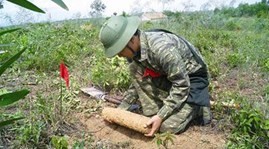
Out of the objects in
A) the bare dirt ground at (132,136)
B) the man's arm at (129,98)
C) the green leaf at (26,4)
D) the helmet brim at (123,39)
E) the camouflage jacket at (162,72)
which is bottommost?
the bare dirt ground at (132,136)

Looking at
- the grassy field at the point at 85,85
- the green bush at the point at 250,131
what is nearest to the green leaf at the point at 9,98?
the grassy field at the point at 85,85

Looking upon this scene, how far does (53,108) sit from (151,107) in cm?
89

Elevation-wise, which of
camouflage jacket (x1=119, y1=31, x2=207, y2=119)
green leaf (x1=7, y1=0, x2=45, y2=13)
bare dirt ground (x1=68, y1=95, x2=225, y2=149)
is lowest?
bare dirt ground (x1=68, y1=95, x2=225, y2=149)

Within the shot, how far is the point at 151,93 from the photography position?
338 cm

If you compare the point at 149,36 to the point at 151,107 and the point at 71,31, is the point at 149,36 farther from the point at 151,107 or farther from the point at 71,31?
the point at 71,31

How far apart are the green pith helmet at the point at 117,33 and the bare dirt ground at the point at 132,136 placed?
71 cm

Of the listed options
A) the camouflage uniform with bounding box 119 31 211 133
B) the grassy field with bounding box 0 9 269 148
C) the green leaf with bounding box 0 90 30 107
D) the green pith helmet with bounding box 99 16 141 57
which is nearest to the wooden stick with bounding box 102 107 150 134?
the camouflage uniform with bounding box 119 31 211 133

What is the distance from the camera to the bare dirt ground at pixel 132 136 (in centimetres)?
296

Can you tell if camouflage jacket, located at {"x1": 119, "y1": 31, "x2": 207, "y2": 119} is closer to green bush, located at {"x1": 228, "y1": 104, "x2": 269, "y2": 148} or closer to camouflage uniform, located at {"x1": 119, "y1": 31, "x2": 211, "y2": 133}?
camouflage uniform, located at {"x1": 119, "y1": 31, "x2": 211, "y2": 133}

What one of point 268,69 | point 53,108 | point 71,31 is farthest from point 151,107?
point 71,31

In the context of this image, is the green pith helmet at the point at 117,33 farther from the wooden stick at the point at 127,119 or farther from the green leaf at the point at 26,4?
the green leaf at the point at 26,4

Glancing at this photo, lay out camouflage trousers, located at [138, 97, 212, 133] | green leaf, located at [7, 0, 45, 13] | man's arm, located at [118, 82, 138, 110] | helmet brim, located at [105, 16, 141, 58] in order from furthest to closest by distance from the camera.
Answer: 1. man's arm, located at [118, 82, 138, 110]
2. camouflage trousers, located at [138, 97, 212, 133]
3. helmet brim, located at [105, 16, 141, 58]
4. green leaf, located at [7, 0, 45, 13]

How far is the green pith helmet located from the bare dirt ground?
0.71 m

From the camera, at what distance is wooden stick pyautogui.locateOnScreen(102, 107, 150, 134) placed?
301cm
